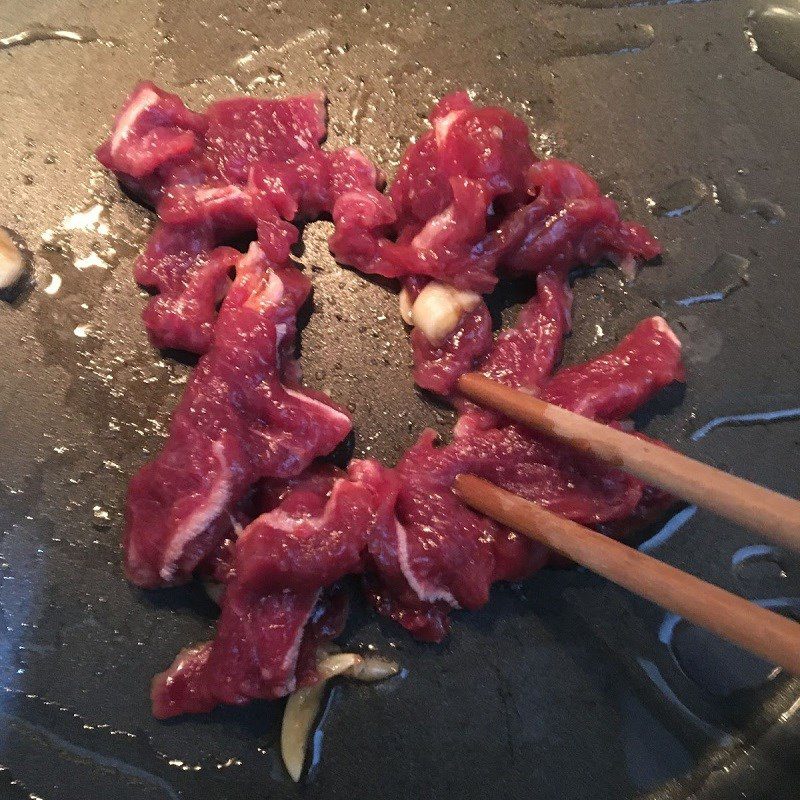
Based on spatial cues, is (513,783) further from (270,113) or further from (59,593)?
(270,113)

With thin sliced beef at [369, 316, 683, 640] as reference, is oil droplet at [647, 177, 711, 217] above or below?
above

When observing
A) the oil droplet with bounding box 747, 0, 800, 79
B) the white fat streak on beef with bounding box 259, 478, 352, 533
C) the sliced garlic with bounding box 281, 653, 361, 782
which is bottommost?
the sliced garlic with bounding box 281, 653, 361, 782

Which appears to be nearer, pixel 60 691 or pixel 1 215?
pixel 60 691

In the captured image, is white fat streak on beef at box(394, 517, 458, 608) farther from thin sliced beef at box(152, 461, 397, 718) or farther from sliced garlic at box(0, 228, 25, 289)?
sliced garlic at box(0, 228, 25, 289)

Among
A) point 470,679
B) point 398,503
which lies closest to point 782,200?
point 398,503

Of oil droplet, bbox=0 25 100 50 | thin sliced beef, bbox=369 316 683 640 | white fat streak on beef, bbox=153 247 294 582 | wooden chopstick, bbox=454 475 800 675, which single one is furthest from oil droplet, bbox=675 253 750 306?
oil droplet, bbox=0 25 100 50

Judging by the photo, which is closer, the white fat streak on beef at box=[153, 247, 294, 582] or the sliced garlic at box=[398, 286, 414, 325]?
the white fat streak on beef at box=[153, 247, 294, 582]

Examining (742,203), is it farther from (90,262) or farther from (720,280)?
(90,262)

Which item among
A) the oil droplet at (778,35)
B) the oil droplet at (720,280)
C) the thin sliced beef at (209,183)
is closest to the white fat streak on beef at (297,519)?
the thin sliced beef at (209,183)
